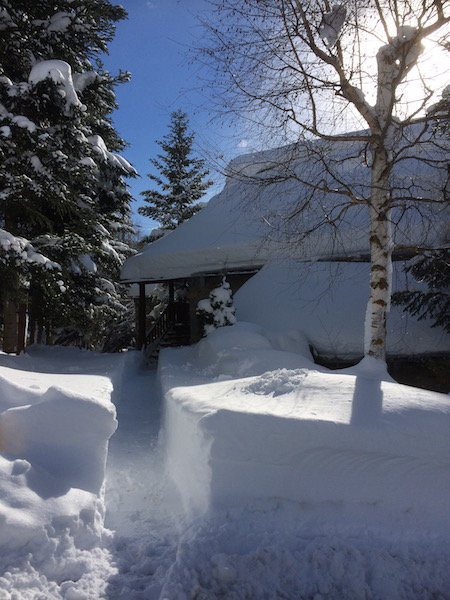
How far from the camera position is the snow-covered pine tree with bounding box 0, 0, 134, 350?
8.57 m

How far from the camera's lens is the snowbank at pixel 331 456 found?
281 cm

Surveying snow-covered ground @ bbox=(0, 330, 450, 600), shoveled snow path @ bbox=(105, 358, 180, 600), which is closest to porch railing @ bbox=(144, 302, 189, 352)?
shoveled snow path @ bbox=(105, 358, 180, 600)

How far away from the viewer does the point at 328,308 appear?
10.2 metres

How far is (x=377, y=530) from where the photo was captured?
2678 mm

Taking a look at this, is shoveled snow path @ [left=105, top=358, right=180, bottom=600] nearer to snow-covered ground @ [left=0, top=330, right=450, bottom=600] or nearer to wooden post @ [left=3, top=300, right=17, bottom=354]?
snow-covered ground @ [left=0, top=330, right=450, bottom=600]

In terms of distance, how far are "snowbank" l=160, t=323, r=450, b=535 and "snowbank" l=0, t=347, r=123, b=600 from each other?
2.54 ft

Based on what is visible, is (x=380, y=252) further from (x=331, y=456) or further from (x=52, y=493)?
(x=52, y=493)

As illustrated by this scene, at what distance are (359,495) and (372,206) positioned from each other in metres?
4.28

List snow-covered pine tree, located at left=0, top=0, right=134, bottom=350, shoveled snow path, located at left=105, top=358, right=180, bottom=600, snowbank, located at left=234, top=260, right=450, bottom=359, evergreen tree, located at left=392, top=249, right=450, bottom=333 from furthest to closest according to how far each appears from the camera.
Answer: snowbank, located at left=234, top=260, right=450, bottom=359 → snow-covered pine tree, located at left=0, top=0, right=134, bottom=350 → evergreen tree, located at left=392, top=249, right=450, bottom=333 → shoveled snow path, located at left=105, top=358, right=180, bottom=600

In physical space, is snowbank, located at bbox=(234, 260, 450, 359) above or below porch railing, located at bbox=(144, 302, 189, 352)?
above

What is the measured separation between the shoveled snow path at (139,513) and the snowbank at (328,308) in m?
4.89

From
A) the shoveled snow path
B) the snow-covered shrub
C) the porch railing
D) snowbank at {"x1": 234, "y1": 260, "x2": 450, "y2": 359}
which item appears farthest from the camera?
the porch railing

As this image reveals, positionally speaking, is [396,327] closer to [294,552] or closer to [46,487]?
[294,552]

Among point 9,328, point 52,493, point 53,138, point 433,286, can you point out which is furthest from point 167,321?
point 52,493
